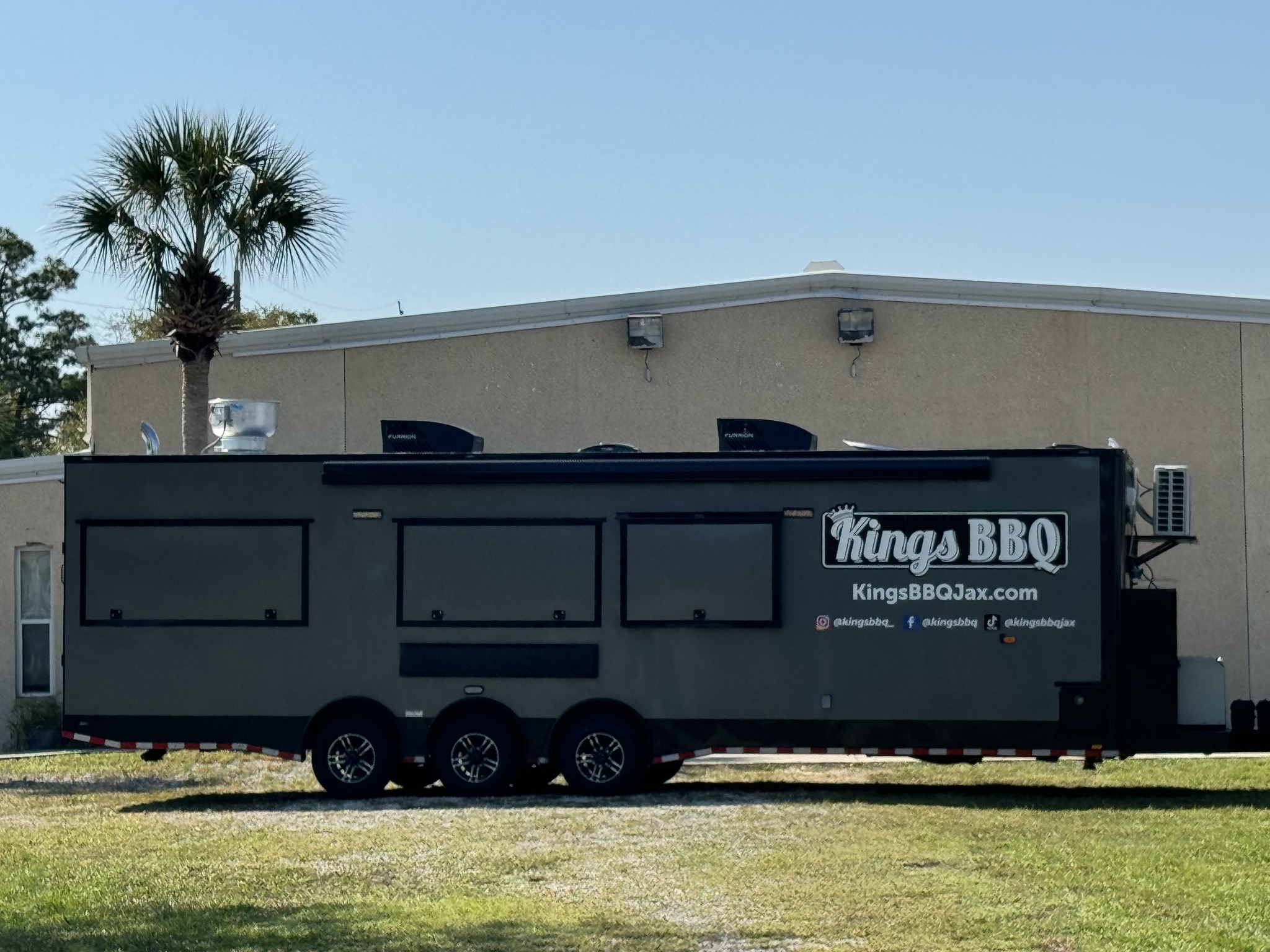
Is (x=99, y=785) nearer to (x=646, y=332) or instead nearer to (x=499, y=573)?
(x=499, y=573)

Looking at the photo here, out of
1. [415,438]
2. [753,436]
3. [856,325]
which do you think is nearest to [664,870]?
[753,436]

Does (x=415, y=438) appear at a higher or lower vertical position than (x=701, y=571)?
higher

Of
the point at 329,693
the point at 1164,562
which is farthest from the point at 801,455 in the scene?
the point at 1164,562

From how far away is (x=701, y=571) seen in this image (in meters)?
15.4

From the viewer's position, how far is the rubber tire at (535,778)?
635 inches

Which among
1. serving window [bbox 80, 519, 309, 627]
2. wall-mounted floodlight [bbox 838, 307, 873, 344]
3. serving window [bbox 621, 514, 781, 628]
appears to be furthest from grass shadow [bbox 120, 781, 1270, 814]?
wall-mounted floodlight [bbox 838, 307, 873, 344]

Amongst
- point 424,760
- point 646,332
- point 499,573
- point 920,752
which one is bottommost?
point 424,760

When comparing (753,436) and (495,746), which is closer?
(495,746)

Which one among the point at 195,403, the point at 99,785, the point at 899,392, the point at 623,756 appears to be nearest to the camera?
the point at 623,756

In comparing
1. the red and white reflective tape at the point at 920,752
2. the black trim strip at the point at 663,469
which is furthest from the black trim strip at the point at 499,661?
the black trim strip at the point at 663,469

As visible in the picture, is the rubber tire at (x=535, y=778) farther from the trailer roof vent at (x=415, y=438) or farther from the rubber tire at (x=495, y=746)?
the trailer roof vent at (x=415, y=438)

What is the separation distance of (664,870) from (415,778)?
5831 millimetres

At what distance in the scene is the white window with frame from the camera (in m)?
23.2

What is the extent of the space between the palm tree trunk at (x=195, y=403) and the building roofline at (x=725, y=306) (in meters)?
1.26
